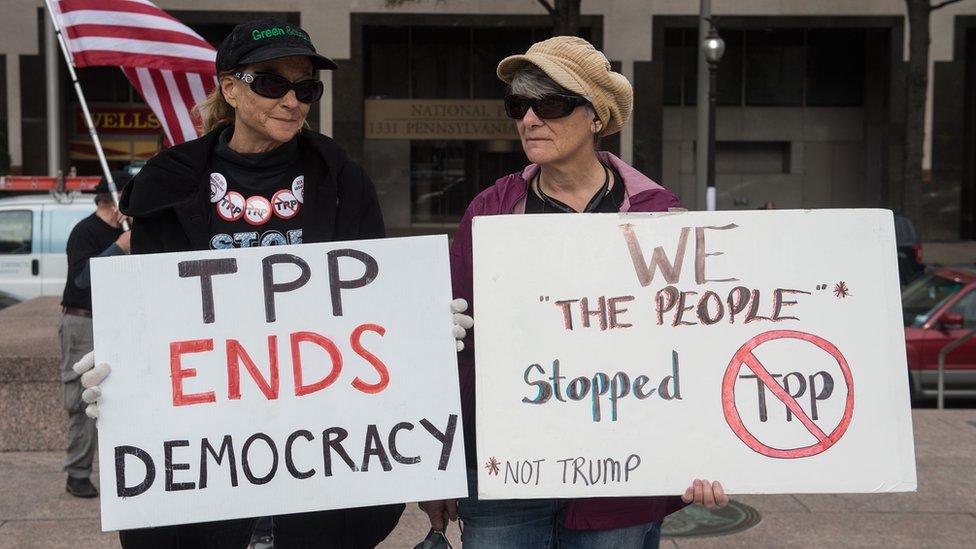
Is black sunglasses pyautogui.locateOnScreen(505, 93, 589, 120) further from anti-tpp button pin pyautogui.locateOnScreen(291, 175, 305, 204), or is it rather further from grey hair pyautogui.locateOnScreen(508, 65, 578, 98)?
anti-tpp button pin pyautogui.locateOnScreen(291, 175, 305, 204)

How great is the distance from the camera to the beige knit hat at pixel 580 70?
2.91 m

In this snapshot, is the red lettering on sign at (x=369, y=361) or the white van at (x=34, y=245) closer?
the red lettering on sign at (x=369, y=361)

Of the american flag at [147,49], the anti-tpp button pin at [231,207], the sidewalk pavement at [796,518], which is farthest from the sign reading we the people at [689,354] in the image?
the american flag at [147,49]

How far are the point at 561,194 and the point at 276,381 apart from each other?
919 mm

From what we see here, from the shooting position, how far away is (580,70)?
293 cm

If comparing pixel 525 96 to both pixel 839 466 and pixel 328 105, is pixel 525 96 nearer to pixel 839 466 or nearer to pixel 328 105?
pixel 839 466

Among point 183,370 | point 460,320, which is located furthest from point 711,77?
point 183,370

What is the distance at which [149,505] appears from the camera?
277cm

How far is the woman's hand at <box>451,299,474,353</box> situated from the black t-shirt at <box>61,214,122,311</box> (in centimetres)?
377

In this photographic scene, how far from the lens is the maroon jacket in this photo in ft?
9.47

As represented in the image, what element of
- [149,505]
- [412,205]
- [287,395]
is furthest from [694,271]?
[412,205]

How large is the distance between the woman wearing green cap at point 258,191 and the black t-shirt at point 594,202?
42cm

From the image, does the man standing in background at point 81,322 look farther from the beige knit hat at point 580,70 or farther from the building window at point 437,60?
the building window at point 437,60

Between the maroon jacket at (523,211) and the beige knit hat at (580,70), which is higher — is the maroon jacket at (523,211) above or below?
below
